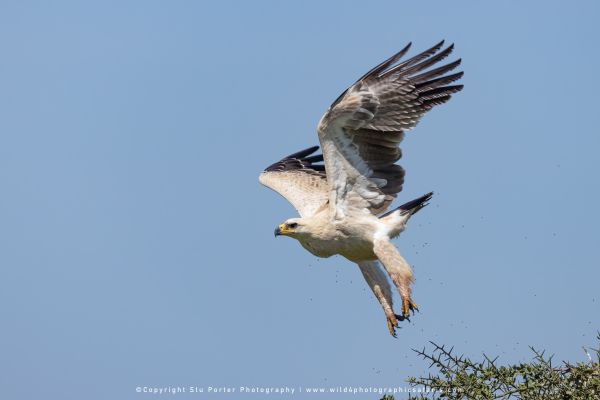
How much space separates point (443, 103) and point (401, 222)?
4.69 feet

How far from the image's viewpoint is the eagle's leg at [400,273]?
30.3ft

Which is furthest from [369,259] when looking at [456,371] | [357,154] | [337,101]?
[456,371]

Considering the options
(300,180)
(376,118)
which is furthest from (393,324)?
(300,180)

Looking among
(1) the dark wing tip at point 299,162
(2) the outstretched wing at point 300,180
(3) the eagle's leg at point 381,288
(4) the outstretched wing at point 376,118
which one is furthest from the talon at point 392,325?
(1) the dark wing tip at point 299,162

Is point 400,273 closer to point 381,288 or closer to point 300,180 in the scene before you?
point 381,288

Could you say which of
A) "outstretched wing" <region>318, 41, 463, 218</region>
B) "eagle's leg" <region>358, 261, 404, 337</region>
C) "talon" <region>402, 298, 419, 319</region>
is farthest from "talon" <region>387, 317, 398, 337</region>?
"outstretched wing" <region>318, 41, 463, 218</region>

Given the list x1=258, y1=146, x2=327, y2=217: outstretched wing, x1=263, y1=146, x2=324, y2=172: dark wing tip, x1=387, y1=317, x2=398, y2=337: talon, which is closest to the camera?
x1=387, y1=317, x2=398, y2=337: talon

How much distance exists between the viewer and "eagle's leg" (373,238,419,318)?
923 cm

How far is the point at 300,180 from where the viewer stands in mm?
12977

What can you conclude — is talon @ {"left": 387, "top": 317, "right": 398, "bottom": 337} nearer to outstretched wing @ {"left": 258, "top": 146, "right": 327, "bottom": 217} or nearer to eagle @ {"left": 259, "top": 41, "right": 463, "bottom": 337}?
eagle @ {"left": 259, "top": 41, "right": 463, "bottom": 337}

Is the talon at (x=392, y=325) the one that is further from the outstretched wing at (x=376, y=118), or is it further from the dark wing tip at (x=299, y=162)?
the dark wing tip at (x=299, y=162)

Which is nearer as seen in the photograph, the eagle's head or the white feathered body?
the white feathered body

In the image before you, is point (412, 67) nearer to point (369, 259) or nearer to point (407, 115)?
point (407, 115)

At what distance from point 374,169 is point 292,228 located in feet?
3.85
